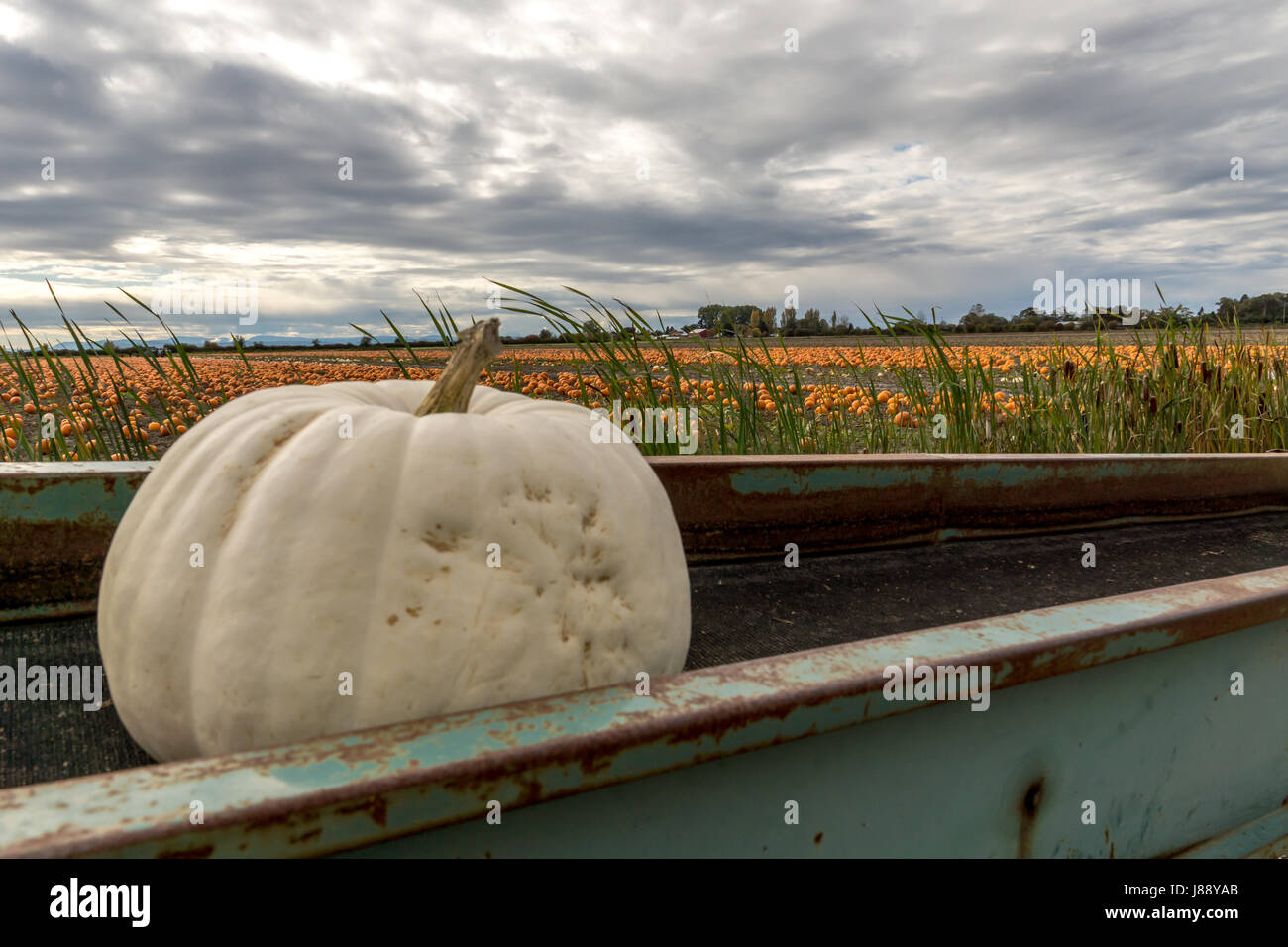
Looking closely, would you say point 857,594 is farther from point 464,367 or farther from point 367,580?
point 367,580

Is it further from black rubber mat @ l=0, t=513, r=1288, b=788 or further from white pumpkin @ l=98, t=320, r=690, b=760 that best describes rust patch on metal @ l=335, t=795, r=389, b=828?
black rubber mat @ l=0, t=513, r=1288, b=788

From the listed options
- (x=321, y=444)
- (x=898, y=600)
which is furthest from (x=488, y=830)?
(x=898, y=600)

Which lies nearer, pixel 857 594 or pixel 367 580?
pixel 367 580

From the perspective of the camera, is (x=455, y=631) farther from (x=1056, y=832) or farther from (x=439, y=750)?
(x=1056, y=832)

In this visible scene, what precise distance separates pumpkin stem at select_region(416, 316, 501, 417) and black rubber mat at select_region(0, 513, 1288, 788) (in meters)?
0.60

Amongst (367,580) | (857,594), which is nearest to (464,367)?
(367,580)

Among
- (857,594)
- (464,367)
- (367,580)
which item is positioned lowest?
(857,594)

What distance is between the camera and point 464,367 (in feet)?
3.81

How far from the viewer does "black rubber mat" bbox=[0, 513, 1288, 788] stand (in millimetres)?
1128

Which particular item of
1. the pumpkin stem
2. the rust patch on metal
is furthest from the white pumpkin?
the rust patch on metal

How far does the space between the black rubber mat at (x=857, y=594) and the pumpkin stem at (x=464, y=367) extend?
0.60m

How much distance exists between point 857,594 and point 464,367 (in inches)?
44.5
